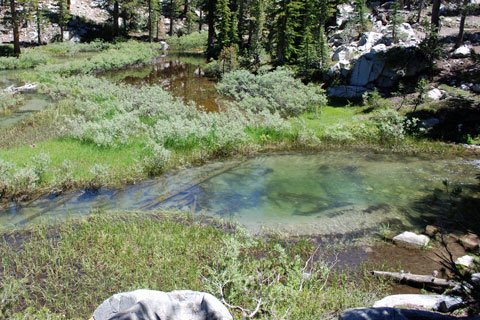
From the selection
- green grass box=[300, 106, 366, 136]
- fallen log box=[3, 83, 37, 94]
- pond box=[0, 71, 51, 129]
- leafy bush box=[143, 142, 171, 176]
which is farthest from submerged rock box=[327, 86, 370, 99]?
fallen log box=[3, 83, 37, 94]

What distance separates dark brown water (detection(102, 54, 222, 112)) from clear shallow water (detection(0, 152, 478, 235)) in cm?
781

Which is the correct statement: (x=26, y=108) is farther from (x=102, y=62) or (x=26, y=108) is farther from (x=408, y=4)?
(x=408, y=4)

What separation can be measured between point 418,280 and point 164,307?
493 cm

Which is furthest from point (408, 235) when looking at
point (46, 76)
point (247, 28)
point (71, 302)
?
point (247, 28)

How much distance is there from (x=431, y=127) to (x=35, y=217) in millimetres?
16308

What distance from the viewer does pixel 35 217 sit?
28.7 ft

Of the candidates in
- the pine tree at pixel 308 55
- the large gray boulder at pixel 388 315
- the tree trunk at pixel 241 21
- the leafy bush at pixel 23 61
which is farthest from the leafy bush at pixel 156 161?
the tree trunk at pixel 241 21

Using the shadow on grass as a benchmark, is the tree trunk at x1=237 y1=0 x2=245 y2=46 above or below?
above

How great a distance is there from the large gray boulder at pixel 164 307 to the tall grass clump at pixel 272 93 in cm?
1331

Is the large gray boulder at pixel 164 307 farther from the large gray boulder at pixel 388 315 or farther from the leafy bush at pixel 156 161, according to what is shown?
the leafy bush at pixel 156 161

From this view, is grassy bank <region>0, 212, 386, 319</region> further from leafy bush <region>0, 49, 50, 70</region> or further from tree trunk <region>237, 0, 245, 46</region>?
tree trunk <region>237, 0, 245, 46</region>

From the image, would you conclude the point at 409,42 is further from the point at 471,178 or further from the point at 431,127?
the point at 471,178

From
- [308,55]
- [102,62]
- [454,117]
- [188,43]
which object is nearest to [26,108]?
[102,62]

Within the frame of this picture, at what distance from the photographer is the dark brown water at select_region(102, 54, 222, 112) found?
22.5 metres
